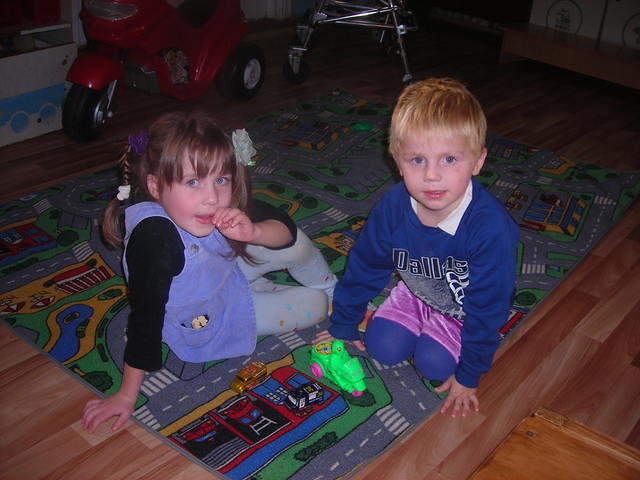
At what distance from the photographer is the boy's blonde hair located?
118 centimetres

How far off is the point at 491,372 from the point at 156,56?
75.5 inches

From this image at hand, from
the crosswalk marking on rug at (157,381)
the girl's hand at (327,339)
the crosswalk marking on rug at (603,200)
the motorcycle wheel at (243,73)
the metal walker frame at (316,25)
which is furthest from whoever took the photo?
the metal walker frame at (316,25)

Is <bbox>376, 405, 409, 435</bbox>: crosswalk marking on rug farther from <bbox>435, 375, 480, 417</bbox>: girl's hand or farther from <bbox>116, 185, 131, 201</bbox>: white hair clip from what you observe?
<bbox>116, 185, 131, 201</bbox>: white hair clip

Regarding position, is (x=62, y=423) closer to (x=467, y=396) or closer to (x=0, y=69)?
(x=467, y=396)

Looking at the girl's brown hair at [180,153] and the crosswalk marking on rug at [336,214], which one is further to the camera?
the crosswalk marking on rug at [336,214]

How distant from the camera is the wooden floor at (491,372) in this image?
49.9 inches

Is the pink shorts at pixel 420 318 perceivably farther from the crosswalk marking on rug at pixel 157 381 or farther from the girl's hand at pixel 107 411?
the girl's hand at pixel 107 411

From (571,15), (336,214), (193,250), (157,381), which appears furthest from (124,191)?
(571,15)

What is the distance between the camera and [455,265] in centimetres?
133

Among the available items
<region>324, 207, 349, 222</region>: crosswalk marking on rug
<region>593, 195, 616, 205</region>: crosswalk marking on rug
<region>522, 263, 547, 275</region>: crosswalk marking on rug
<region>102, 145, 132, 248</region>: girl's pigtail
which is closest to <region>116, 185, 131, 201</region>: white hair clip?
<region>102, 145, 132, 248</region>: girl's pigtail

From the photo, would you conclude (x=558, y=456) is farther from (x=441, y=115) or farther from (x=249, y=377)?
(x=249, y=377)

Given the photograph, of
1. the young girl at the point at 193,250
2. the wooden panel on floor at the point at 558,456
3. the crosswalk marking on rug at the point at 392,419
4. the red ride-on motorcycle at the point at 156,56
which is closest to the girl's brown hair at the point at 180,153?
the young girl at the point at 193,250

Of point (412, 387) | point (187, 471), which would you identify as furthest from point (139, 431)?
point (412, 387)

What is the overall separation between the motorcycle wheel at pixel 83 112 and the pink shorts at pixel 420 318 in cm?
157
